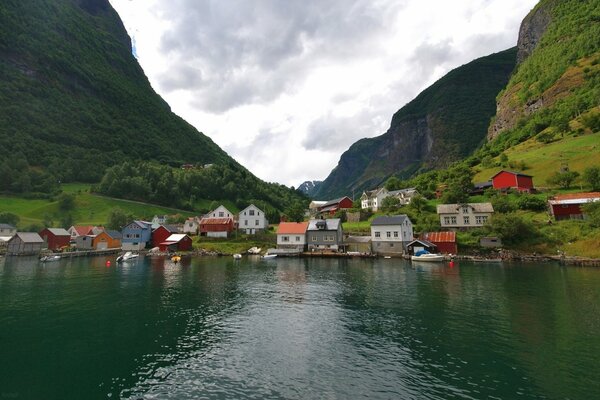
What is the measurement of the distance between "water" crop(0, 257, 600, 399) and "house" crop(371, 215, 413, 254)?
3380cm

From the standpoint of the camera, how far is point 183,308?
3186cm

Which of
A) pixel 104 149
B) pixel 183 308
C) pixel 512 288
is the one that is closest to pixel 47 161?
pixel 104 149

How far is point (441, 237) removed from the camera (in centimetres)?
7475

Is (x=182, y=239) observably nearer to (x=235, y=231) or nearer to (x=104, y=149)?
(x=235, y=231)

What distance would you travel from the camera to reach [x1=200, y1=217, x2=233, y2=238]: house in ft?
329

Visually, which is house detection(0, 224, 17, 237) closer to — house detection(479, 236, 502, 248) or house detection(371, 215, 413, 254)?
house detection(371, 215, 413, 254)

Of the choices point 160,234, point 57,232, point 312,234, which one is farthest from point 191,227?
point 312,234

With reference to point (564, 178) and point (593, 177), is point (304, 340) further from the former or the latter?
point (564, 178)

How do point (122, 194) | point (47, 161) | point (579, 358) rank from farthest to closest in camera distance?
point (47, 161)
point (122, 194)
point (579, 358)

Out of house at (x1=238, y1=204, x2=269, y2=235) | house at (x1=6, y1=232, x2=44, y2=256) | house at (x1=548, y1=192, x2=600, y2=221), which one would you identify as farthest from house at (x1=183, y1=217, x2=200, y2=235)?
house at (x1=548, y1=192, x2=600, y2=221)

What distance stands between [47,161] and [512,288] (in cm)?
19600

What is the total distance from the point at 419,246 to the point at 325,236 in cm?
2409

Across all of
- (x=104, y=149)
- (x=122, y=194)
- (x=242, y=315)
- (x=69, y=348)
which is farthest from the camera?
(x=104, y=149)

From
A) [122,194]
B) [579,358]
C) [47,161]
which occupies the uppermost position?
[47,161]
